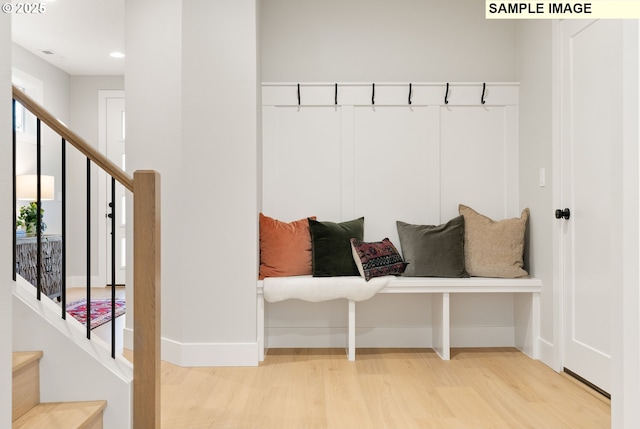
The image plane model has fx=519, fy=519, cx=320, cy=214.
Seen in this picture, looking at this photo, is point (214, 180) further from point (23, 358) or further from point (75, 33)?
point (75, 33)

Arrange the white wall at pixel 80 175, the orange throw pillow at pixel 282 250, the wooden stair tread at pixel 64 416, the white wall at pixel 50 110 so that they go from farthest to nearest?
the white wall at pixel 80 175 → the white wall at pixel 50 110 → the orange throw pillow at pixel 282 250 → the wooden stair tread at pixel 64 416

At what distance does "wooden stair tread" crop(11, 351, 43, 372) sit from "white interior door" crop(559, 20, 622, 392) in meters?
2.57

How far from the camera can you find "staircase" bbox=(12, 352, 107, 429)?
6.20 ft

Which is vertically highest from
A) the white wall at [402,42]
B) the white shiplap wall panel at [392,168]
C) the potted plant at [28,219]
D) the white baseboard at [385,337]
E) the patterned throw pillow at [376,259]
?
the white wall at [402,42]

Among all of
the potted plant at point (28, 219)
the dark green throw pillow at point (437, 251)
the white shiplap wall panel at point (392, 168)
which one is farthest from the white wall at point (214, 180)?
the potted plant at point (28, 219)

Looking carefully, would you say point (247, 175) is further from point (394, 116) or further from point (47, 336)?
point (47, 336)

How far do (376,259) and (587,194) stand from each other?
131cm

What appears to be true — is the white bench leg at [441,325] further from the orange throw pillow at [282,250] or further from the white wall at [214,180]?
the white wall at [214,180]

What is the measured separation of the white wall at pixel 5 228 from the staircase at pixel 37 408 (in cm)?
68

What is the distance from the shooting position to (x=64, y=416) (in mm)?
1951

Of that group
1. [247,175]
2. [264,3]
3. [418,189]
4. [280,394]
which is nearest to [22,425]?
[280,394]

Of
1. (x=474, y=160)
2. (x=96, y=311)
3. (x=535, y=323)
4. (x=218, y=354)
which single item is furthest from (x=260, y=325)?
(x=96, y=311)

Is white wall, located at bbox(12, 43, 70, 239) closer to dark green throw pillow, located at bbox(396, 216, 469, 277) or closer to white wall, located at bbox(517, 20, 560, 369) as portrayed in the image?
dark green throw pillow, located at bbox(396, 216, 469, 277)

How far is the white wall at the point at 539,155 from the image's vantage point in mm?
3256
